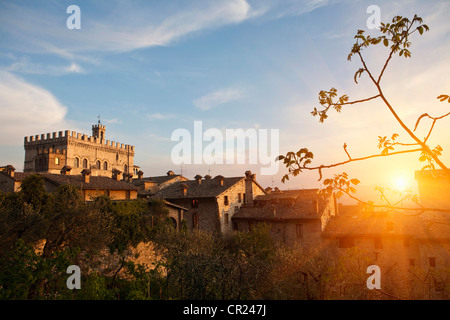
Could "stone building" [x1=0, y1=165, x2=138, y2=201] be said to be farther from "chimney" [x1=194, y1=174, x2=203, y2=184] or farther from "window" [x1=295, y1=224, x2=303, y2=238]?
"window" [x1=295, y1=224, x2=303, y2=238]

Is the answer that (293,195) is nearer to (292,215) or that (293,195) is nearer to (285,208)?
(285,208)

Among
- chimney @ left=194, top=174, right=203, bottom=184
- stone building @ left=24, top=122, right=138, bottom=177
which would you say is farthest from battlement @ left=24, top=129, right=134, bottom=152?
chimney @ left=194, top=174, right=203, bottom=184

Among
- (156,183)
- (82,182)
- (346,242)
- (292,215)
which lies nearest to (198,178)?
(156,183)

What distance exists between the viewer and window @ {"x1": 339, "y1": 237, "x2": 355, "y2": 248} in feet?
89.4

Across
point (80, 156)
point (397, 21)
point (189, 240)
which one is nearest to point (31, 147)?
point (80, 156)

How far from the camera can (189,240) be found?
74.8 ft

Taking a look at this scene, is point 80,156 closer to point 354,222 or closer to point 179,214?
point 179,214

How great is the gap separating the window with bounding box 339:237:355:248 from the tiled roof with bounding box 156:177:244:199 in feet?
48.9

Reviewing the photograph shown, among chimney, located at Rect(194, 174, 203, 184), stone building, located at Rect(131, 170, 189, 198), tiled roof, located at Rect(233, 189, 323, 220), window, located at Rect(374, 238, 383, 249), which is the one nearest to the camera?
window, located at Rect(374, 238, 383, 249)

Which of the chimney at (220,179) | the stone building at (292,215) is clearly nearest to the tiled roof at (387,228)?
the stone building at (292,215)

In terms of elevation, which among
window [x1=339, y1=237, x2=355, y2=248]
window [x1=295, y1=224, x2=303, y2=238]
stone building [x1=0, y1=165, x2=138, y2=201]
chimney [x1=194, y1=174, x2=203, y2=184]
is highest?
chimney [x1=194, y1=174, x2=203, y2=184]
